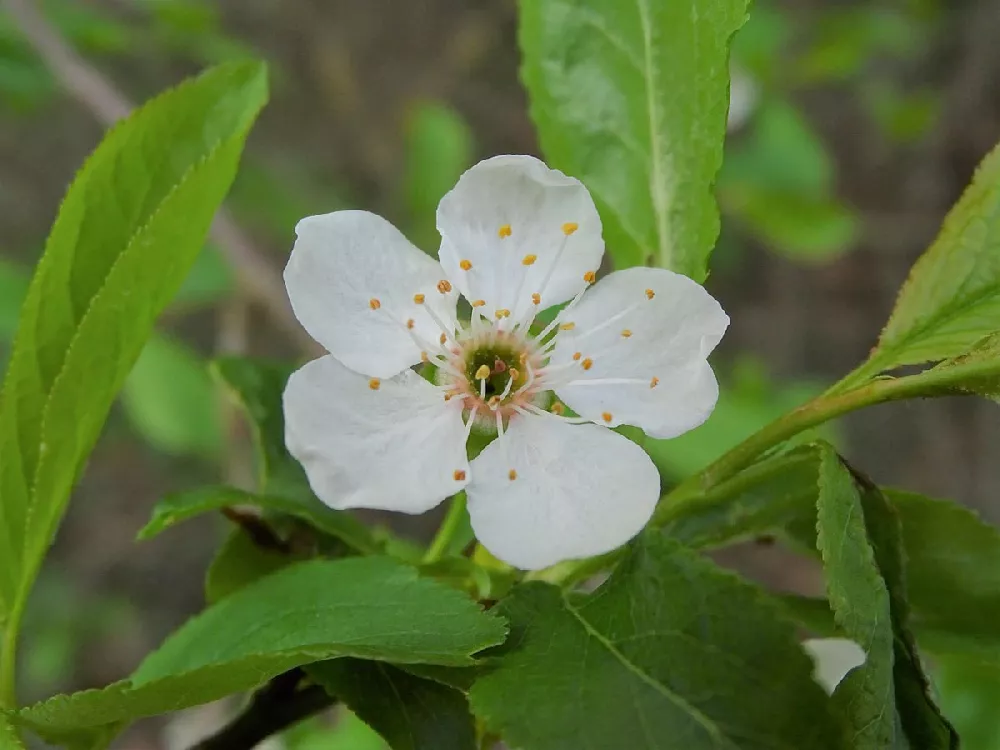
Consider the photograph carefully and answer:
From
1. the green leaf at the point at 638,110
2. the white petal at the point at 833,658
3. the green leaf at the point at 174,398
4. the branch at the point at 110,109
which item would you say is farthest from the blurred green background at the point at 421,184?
the green leaf at the point at 638,110

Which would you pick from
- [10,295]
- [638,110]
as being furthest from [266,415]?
[10,295]

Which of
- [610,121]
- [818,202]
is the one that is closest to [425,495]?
[610,121]

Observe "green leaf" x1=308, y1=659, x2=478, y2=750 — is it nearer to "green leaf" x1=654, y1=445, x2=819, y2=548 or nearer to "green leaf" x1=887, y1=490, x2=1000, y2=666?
"green leaf" x1=654, y1=445, x2=819, y2=548

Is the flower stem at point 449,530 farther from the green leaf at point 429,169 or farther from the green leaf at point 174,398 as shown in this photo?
the green leaf at point 429,169

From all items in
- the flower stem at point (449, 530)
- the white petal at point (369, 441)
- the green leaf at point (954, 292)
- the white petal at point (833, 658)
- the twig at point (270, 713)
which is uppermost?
the green leaf at point (954, 292)

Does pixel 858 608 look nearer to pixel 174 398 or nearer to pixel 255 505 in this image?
pixel 255 505

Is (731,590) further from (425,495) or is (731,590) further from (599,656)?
(425,495)
